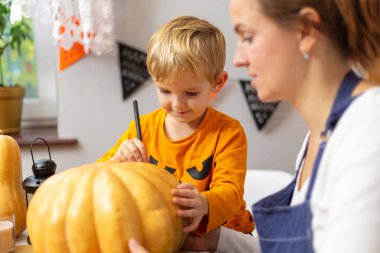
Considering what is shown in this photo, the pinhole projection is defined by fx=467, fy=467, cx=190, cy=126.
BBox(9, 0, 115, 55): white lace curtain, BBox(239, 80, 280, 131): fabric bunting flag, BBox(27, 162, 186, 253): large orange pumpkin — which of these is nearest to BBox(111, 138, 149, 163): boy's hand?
BBox(27, 162, 186, 253): large orange pumpkin

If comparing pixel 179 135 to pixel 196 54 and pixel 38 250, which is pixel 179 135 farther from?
pixel 38 250

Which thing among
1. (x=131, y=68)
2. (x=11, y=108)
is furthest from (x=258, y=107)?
(x=11, y=108)

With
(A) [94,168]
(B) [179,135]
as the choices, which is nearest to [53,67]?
(B) [179,135]

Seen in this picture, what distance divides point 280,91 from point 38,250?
44 cm

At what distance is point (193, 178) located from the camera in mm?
1083

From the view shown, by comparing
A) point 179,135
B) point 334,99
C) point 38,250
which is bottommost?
point 38,250

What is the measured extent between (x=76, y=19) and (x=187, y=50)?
84 centimetres

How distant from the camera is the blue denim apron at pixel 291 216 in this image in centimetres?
65

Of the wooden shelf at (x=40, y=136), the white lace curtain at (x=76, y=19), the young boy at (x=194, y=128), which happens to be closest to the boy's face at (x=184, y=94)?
the young boy at (x=194, y=128)

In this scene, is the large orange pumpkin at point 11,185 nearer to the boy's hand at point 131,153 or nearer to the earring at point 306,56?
the boy's hand at point 131,153

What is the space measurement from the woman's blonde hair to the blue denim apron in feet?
0.16

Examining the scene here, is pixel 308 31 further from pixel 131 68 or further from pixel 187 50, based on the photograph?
pixel 131 68

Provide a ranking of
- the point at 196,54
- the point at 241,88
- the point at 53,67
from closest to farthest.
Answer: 1. the point at 196,54
2. the point at 241,88
3. the point at 53,67

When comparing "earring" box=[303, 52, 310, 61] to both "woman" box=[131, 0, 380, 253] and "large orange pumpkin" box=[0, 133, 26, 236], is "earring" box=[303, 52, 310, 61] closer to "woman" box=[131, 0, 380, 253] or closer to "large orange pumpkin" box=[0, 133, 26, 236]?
"woman" box=[131, 0, 380, 253]
